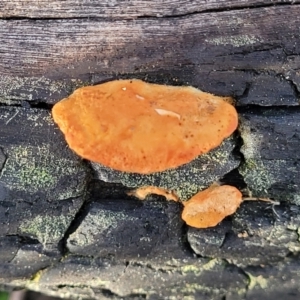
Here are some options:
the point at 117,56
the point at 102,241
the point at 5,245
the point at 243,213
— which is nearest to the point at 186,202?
the point at 243,213

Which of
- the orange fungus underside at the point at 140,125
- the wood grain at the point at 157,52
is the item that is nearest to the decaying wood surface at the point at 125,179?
the wood grain at the point at 157,52

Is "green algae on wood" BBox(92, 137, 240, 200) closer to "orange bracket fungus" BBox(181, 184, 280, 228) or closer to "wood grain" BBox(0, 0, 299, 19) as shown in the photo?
"orange bracket fungus" BBox(181, 184, 280, 228)

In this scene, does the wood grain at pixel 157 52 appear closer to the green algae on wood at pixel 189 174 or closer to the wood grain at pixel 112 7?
the wood grain at pixel 112 7

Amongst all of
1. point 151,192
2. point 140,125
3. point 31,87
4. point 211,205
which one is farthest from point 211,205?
point 31,87

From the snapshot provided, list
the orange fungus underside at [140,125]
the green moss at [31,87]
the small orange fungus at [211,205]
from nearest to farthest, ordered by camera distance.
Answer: the orange fungus underside at [140,125]
the small orange fungus at [211,205]
the green moss at [31,87]

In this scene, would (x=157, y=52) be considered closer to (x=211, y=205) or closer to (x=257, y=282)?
(x=211, y=205)

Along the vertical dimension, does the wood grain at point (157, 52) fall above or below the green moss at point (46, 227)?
above

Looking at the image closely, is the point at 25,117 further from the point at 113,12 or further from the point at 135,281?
the point at 135,281
